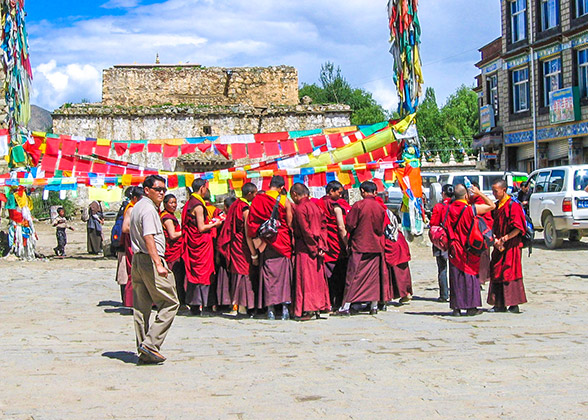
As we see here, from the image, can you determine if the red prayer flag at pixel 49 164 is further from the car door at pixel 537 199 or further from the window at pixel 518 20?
the window at pixel 518 20

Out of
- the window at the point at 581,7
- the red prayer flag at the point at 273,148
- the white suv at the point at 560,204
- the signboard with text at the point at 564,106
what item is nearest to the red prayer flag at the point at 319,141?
the red prayer flag at the point at 273,148

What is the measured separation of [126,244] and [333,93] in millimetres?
57613

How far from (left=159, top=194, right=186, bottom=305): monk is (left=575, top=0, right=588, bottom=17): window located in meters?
21.6

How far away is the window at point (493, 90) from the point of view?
33.7m

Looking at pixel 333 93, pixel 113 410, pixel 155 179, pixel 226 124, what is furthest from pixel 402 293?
pixel 333 93

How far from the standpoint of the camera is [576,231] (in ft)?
56.2

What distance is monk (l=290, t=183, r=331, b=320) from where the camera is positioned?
9039 millimetres

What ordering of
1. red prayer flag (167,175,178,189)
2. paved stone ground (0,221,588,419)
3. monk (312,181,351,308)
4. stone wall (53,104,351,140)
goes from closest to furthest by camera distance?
1. paved stone ground (0,221,588,419)
2. monk (312,181,351,308)
3. red prayer flag (167,175,178,189)
4. stone wall (53,104,351,140)

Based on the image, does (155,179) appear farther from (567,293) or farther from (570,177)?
(570,177)

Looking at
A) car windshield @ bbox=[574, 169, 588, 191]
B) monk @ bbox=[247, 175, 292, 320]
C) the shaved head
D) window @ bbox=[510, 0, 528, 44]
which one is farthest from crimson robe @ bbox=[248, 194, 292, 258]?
window @ bbox=[510, 0, 528, 44]

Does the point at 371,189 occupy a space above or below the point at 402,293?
above

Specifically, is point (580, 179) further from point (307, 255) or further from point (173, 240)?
point (173, 240)

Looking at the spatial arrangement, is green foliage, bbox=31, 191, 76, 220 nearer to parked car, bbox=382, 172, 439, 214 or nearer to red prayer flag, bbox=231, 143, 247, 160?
parked car, bbox=382, 172, 439, 214

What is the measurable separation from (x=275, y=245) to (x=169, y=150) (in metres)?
6.66
